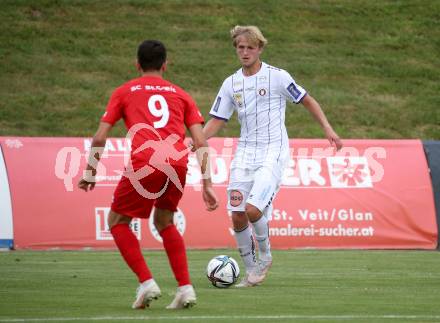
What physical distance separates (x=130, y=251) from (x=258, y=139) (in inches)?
109

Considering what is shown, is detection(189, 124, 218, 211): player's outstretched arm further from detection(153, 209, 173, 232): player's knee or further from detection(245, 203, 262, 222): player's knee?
detection(245, 203, 262, 222): player's knee

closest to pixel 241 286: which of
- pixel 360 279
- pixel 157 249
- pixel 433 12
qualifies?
pixel 360 279

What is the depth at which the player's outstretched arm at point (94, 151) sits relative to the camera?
24.4 ft

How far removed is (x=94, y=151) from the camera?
7539 millimetres

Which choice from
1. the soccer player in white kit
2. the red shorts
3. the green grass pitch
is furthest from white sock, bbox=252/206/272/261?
the red shorts

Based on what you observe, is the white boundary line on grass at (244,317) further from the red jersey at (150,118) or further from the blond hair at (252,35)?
the blond hair at (252,35)

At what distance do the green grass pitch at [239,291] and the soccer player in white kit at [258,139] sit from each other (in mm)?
520

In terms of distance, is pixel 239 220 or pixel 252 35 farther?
pixel 239 220

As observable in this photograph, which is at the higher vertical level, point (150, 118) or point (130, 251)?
point (150, 118)

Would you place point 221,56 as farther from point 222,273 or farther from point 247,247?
point 222,273

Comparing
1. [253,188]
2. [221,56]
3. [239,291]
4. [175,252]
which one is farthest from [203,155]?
[221,56]

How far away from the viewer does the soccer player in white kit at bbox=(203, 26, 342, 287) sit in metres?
9.87

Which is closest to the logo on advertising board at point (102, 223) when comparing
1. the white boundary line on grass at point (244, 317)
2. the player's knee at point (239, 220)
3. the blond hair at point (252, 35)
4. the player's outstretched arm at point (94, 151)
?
the player's knee at point (239, 220)

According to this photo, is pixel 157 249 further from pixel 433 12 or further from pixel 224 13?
pixel 433 12
